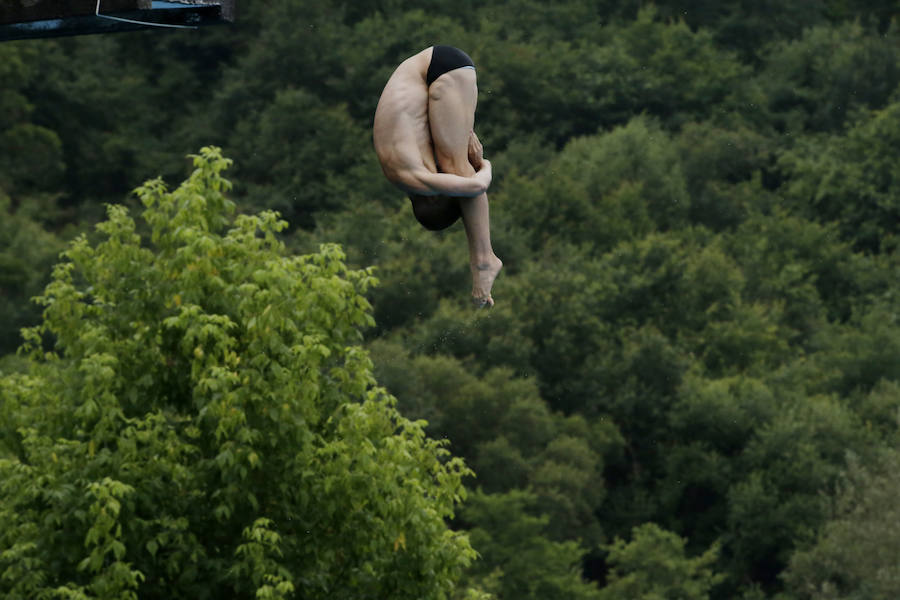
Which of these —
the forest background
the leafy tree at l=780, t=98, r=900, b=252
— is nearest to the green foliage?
the forest background

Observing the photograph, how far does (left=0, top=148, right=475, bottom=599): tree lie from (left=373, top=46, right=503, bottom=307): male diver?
11113 millimetres

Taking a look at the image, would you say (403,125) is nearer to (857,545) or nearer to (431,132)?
(431,132)

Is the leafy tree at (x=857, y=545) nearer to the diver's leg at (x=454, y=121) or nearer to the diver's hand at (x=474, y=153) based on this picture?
the diver's hand at (x=474, y=153)

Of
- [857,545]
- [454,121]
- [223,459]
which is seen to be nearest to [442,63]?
[454,121]

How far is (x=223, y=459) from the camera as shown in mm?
16828

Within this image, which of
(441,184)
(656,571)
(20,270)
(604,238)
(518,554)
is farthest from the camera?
(604,238)

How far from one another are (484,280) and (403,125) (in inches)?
23.2

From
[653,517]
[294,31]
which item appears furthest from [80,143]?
[653,517]

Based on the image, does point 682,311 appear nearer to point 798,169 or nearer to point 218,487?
point 798,169

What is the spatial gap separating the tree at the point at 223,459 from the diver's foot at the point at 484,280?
10.8 metres

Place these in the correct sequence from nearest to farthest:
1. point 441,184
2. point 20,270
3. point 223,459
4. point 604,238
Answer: point 441,184 → point 223,459 → point 20,270 → point 604,238

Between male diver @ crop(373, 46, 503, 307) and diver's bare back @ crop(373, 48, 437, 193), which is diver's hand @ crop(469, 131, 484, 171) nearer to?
male diver @ crop(373, 46, 503, 307)

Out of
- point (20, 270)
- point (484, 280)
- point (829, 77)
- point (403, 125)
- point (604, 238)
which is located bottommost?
point (20, 270)

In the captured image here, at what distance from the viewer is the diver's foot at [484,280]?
5758 mm
